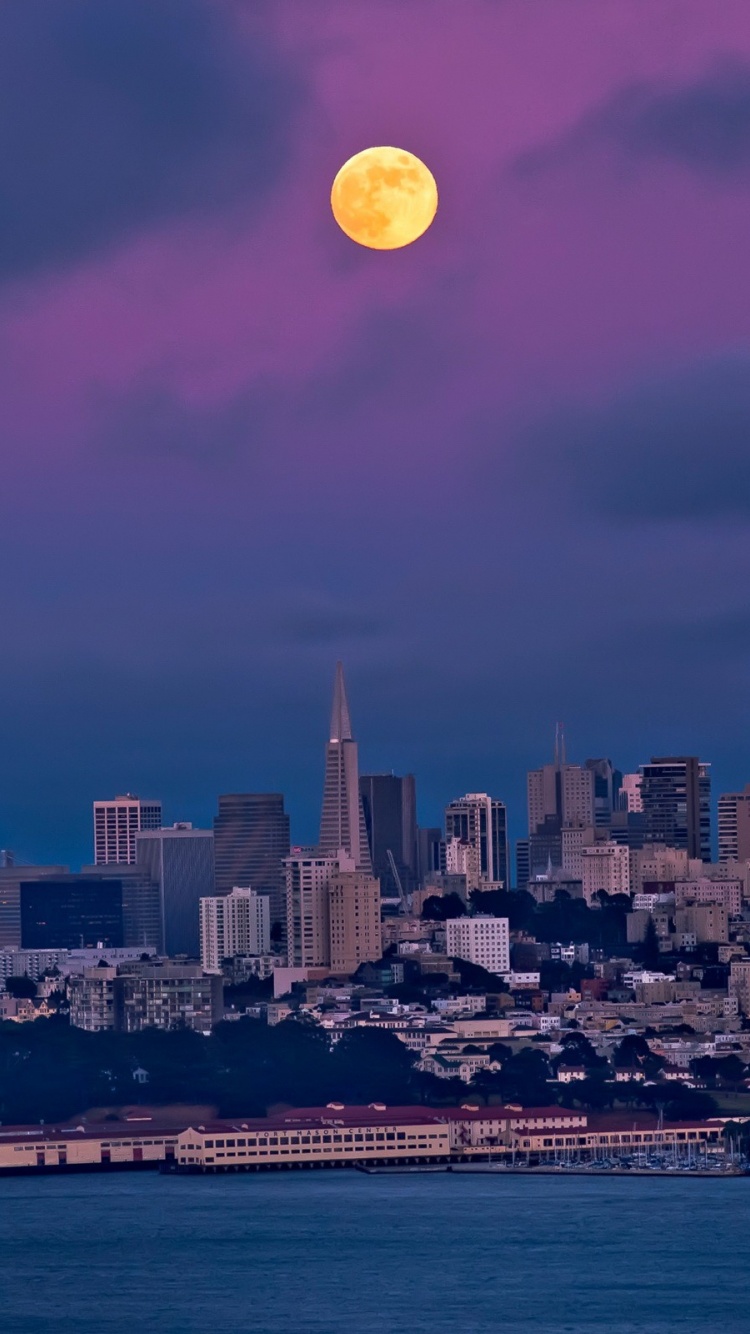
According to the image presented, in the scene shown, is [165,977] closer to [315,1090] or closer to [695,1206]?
[315,1090]

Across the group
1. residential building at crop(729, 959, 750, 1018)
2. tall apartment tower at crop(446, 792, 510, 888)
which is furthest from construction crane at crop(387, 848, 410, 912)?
residential building at crop(729, 959, 750, 1018)

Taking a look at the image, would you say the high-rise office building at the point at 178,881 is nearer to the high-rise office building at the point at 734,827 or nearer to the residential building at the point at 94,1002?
the high-rise office building at the point at 734,827

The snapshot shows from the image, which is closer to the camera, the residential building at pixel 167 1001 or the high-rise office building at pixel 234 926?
the residential building at pixel 167 1001

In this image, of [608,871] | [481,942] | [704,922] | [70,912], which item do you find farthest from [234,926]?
[70,912]

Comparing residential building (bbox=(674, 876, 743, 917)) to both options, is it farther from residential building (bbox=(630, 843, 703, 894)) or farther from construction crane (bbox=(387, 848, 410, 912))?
construction crane (bbox=(387, 848, 410, 912))

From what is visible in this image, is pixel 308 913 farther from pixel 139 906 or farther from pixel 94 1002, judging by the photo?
pixel 139 906

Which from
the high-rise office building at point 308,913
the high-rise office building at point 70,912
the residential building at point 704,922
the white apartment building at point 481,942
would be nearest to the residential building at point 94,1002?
the high-rise office building at point 308,913
